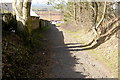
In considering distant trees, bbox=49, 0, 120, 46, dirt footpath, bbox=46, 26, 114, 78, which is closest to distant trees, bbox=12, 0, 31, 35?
dirt footpath, bbox=46, 26, 114, 78

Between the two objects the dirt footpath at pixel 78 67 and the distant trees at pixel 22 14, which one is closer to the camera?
the dirt footpath at pixel 78 67

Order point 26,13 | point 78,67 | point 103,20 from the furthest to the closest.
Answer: point 103,20
point 26,13
point 78,67

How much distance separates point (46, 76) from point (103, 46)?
6.13 metres

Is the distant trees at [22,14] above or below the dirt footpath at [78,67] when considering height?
above

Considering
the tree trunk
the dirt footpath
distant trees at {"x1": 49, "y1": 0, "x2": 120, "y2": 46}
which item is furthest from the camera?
distant trees at {"x1": 49, "y1": 0, "x2": 120, "y2": 46}

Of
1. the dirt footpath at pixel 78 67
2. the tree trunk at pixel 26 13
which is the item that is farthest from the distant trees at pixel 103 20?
the tree trunk at pixel 26 13

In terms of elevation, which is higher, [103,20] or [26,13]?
[26,13]

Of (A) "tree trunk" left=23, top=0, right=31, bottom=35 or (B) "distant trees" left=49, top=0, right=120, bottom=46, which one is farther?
(B) "distant trees" left=49, top=0, right=120, bottom=46

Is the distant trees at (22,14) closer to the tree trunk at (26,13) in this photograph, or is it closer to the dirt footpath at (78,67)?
the tree trunk at (26,13)

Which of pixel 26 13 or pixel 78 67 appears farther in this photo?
pixel 26 13

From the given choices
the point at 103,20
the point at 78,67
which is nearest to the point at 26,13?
the point at 78,67

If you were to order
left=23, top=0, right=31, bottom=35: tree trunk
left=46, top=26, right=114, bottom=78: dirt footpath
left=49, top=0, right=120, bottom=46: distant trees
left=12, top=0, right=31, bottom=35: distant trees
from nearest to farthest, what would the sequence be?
left=46, top=26, right=114, bottom=78: dirt footpath, left=23, top=0, right=31, bottom=35: tree trunk, left=12, top=0, right=31, bottom=35: distant trees, left=49, top=0, right=120, bottom=46: distant trees

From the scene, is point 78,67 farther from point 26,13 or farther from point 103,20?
point 103,20

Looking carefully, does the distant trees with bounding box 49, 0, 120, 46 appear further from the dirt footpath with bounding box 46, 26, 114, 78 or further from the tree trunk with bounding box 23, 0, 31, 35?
the tree trunk with bounding box 23, 0, 31, 35
